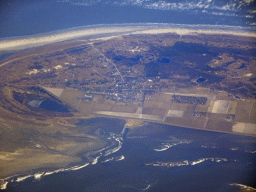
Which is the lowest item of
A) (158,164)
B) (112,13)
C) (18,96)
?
(158,164)

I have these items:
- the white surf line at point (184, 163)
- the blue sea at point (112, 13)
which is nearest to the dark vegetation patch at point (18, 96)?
the blue sea at point (112, 13)

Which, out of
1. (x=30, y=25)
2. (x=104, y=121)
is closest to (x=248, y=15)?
(x=104, y=121)

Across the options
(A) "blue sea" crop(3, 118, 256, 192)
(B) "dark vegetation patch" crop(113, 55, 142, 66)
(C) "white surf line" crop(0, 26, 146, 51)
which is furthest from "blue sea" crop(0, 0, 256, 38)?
(A) "blue sea" crop(3, 118, 256, 192)

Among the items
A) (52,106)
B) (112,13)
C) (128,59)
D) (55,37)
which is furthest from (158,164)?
(112,13)

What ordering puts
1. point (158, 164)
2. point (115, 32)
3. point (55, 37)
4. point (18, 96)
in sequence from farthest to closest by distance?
point (115, 32), point (55, 37), point (18, 96), point (158, 164)

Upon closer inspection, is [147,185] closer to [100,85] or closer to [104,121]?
[104,121]

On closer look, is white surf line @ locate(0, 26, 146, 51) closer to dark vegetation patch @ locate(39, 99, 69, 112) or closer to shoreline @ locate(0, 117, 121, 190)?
dark vegetation patch @ locate(39, 99, 69, 112)

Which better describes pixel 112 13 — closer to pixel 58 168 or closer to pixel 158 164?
pixel 158 164

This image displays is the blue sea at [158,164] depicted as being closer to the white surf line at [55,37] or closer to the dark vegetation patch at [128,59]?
the dark vegetation patch at [128,59]
